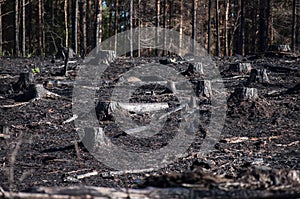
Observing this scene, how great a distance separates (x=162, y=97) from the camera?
36.7 feet

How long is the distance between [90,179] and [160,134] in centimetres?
251

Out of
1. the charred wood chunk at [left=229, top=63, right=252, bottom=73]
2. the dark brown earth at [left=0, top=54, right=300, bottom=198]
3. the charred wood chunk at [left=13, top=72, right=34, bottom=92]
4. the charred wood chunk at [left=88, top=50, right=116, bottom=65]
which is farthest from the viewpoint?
the charred wood chunk at [left=88, top=50, right=116, bottom=65]

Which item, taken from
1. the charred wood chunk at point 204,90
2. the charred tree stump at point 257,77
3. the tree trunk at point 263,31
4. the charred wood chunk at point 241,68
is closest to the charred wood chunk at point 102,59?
the charred wood chunk at point 241,68

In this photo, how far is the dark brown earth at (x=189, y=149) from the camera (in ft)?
13.0

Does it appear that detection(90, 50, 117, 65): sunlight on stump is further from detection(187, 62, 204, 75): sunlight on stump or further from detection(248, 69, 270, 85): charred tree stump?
detection(248, 69, 270, 85): charred tree stump

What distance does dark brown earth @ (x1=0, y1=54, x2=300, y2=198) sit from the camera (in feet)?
13.0

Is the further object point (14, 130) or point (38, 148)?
point (14, 130)

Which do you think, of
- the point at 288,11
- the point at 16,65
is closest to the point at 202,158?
the point at 16,65

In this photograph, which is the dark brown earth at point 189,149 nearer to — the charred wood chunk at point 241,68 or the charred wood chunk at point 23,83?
the charred wood chunk at point 23,83

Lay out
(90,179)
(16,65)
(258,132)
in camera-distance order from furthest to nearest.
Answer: (16,65)
(258,132)
(90,179)

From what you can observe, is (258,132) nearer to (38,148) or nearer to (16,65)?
(38,148)

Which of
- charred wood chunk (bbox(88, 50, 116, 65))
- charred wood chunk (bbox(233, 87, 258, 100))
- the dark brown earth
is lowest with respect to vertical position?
the dark brown earth

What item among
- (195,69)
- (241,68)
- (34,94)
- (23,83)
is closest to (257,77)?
(241,68)

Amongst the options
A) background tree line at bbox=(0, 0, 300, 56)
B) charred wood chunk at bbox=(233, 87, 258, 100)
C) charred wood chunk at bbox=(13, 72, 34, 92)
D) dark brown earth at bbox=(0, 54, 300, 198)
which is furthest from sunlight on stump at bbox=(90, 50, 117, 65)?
background tree line at bbox=(0, 0, 300, 56)
